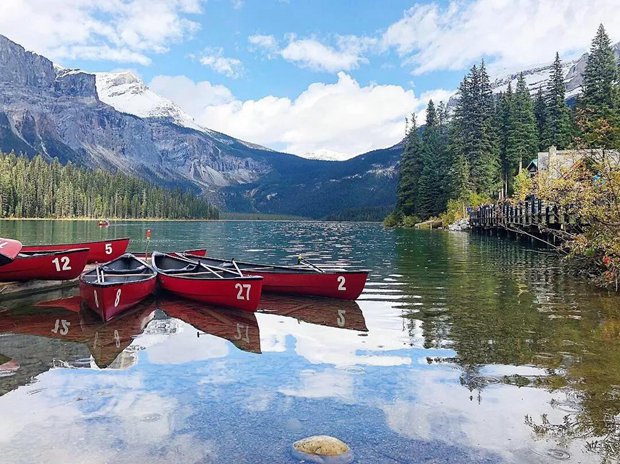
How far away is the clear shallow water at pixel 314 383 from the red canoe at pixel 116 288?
0.53 meters

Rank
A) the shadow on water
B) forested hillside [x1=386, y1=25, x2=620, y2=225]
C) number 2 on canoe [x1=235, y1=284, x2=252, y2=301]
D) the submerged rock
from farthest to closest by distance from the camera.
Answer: forested hillside [x1=386, y1=25, x2=620, y2=225], number 2 on canoe [x1=235, y1=284, x2=252, y2=301], the shadow on water, the submerged rock

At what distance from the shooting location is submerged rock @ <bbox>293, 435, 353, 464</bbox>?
6613mm

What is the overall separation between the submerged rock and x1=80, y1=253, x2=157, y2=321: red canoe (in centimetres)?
992

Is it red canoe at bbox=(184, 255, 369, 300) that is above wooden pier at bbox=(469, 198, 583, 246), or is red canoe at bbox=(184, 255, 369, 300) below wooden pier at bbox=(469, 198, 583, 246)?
below

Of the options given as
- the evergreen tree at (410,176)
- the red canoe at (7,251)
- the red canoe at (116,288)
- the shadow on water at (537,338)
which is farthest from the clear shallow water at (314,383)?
the evergreen tree at (410,176)

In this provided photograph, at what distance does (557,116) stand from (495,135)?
29.6 ft

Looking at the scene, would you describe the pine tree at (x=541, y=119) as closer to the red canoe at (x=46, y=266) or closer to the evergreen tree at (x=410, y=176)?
the evergreen tree at (x=410, y=176)

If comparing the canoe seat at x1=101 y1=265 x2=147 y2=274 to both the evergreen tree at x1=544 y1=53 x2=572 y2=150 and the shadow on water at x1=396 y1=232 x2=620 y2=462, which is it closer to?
the shadow on water at x1=396 y1=232 x2=620 y2=462

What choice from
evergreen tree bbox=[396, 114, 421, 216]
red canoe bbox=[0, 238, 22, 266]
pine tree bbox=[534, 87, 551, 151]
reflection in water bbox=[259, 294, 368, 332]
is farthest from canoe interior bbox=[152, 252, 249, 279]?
evergreen tree bbox=[396, 114, 421, 216]

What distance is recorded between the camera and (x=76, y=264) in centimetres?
2070

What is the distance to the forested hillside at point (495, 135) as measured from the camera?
2857 inches

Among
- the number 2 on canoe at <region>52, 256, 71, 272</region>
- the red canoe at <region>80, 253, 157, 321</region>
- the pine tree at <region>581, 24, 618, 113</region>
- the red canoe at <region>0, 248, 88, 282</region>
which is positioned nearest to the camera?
the red canoe at <region>80, 253, 157, 321</region>

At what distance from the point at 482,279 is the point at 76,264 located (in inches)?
698

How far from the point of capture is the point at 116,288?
50.6 ft
